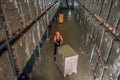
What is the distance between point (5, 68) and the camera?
207cm

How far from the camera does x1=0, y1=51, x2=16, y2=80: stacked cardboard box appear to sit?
1951 millimetres

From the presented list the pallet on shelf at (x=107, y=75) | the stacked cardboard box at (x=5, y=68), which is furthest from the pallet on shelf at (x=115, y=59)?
the stacked cardboard box at (x=5, y=68)

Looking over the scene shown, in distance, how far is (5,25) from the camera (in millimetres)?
2186

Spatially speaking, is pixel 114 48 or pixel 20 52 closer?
pixel 20 52

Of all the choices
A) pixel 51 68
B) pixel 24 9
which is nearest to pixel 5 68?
pixel 24 9

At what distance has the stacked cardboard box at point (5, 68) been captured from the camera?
1951 mm

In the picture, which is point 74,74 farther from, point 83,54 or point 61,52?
point 83,54

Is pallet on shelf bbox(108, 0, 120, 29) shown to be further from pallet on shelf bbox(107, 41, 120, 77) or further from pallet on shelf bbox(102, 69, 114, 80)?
pallet on shelf bbox(102, 69, 114, 80)

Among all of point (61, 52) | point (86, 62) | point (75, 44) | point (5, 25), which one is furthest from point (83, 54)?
point (5, 25)

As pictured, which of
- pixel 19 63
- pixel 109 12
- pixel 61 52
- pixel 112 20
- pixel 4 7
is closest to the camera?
pixel 4 7

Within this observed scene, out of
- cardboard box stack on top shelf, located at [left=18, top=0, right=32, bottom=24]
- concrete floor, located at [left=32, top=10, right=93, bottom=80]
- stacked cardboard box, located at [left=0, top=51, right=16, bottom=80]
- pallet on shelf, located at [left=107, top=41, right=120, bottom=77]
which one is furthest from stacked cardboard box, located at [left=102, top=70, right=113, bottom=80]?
cardboard box stack on top shelf, located at [left=18, top=0, right=32, bottom=24]

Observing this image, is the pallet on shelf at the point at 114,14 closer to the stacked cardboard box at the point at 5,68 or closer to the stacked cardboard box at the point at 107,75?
the stacked cardboard box at the point at 107,75

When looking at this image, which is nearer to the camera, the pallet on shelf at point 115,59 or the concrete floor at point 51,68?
the pallet on shelf at point 115,59

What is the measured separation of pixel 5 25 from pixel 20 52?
29.8 inches
